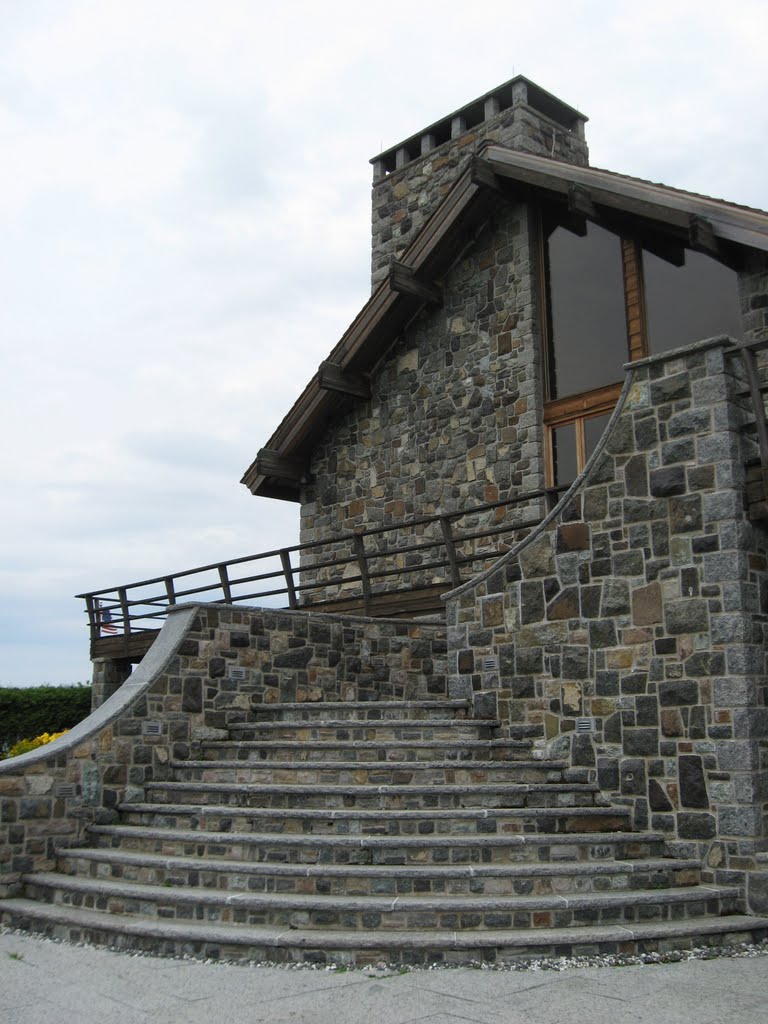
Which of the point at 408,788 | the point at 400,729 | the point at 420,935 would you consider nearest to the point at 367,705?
the point at 400,729

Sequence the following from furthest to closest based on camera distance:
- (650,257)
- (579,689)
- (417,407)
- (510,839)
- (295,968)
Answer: (417,407) < (650,257) < (579,689) < (510,839) < (295,968)

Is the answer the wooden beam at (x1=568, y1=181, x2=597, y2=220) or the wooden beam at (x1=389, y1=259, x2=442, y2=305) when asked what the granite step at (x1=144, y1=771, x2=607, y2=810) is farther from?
the wooden beam at (x1=389, y1=259, x2=442, y2=305)

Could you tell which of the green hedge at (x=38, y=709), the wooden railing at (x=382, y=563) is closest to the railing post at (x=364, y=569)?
the wooden railing at (x=382, y=563)

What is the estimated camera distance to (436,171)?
1611 centimetres

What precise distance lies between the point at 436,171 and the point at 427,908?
1274 cm

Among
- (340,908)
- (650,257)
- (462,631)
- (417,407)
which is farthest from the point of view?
(417,407)

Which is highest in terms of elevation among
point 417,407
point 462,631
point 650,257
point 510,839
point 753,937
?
point 650,257

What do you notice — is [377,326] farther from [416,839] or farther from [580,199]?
[416,839]

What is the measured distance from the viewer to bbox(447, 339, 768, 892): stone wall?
7148 mm

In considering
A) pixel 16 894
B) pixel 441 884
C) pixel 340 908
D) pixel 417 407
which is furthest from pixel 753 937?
pixel 417 407

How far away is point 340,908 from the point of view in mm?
6219

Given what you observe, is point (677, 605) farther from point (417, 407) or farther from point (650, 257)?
point (417, 407)

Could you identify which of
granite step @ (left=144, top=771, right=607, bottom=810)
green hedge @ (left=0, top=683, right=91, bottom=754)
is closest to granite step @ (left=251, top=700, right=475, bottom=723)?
granite step @ (left=144, top=771, right=607, bottom=810)

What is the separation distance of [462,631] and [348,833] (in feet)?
8.23
